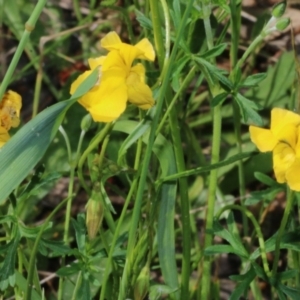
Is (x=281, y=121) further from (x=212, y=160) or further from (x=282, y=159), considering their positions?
(x=212, y=160)

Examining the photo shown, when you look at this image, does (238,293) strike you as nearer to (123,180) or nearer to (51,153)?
(123,180)

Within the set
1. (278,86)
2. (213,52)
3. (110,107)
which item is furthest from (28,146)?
(278,86)

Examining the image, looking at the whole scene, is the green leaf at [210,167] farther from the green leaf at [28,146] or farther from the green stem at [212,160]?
the green leaf at [28,146]

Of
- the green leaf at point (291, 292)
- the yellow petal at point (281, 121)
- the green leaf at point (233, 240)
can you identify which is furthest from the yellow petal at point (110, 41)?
the green leaf at point (291, 292)

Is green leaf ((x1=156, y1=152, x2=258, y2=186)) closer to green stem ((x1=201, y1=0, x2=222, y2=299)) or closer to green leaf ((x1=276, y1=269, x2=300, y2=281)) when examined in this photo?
green stem ((x1=201, y1=0, x2=222, y2=299))

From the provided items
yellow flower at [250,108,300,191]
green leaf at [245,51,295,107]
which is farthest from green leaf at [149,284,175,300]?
green leaf at [245,51,295,107]
